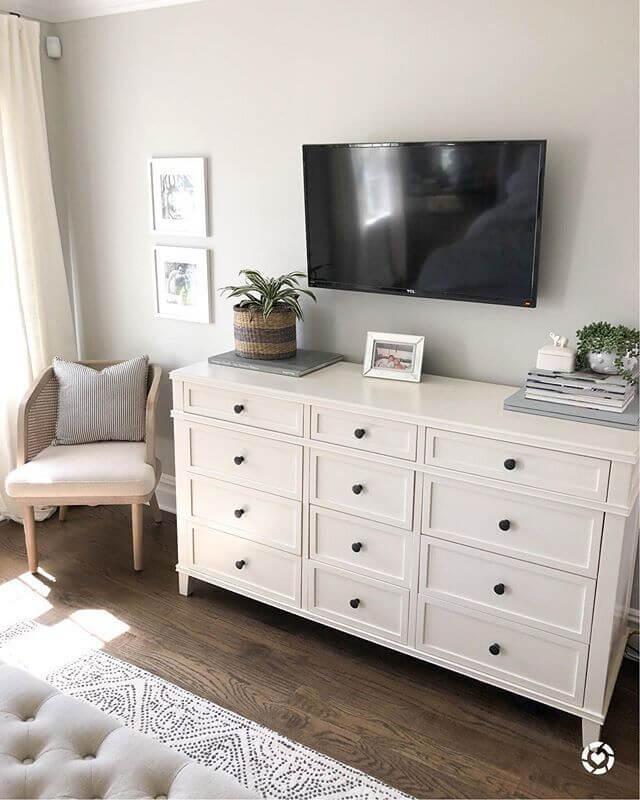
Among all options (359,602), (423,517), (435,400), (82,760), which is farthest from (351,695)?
(82,760)

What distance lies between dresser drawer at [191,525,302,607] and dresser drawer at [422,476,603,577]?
606 mm

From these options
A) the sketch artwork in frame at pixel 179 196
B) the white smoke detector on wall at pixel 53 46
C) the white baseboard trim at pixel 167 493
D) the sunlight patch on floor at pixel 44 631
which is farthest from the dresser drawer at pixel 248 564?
the white smoke detector on wall at pixel 53 46

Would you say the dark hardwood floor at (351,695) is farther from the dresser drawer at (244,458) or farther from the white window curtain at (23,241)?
the white window curtain at (23,241)

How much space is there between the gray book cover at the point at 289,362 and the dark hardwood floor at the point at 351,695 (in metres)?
0.92

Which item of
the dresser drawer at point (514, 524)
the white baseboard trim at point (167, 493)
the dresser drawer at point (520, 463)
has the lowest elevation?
the white baseboard trim at point (167, 493)

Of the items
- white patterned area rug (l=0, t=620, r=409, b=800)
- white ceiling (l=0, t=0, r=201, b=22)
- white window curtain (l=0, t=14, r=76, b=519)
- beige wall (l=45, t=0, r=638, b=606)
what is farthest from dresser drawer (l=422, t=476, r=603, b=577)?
white ceiling (l=0, t=0, r=201, b=22)

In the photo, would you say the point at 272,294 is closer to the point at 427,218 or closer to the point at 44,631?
the point at 427,218

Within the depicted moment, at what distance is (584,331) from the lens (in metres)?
2.44

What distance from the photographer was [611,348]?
7.79ft

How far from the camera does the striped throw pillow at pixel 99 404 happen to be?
3.40m

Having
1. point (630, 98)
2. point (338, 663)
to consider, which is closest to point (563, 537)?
point (338, 663)

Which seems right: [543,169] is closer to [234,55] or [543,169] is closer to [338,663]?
[234,55]

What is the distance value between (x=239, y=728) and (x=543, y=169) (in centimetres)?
191

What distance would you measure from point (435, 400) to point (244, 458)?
0.73 meters
